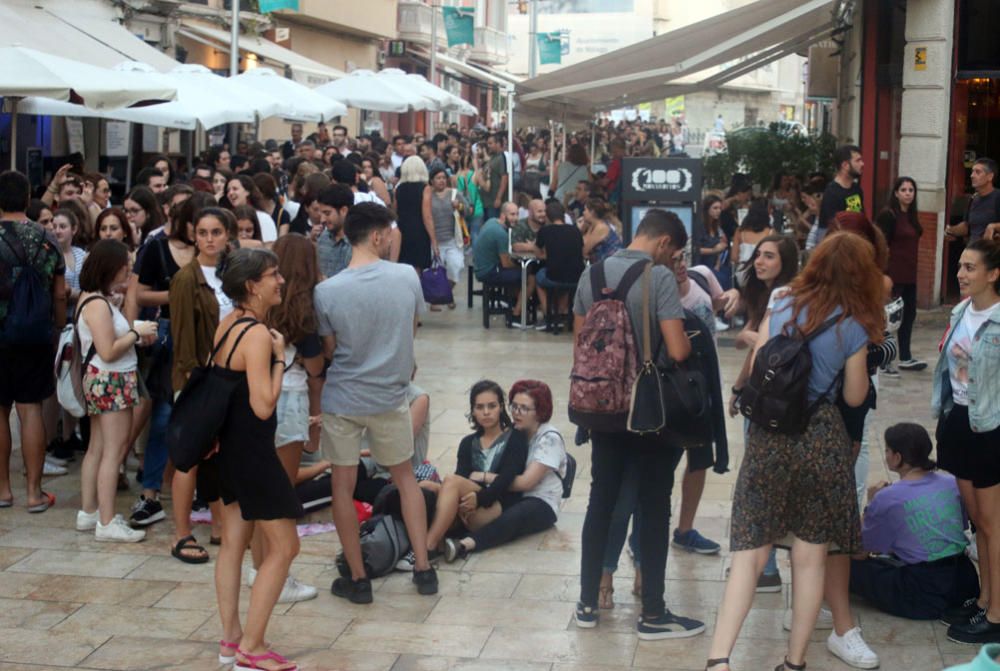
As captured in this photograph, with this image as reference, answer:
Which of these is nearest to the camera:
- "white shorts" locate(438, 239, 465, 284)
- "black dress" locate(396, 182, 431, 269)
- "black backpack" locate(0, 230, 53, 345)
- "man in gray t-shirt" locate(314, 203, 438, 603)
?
"man in gray t-shirt" locate(314, 203, 438, 603)

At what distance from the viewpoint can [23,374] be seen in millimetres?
7914

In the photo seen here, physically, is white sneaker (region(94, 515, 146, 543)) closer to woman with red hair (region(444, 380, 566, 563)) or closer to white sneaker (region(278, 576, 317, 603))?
white sneaker (region(278, 576, 317, 603))

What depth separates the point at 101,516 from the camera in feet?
24.6

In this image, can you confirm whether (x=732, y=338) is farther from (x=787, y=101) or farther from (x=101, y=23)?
(x=787, y=101)

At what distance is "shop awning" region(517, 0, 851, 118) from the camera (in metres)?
14.8

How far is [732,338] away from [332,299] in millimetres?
8392

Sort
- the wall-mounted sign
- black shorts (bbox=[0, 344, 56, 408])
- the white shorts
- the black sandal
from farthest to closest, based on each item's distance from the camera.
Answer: the white shorts
the wall-mounted sign
black shorts (bbox=[0, 344, 56, 408])
the black sandal

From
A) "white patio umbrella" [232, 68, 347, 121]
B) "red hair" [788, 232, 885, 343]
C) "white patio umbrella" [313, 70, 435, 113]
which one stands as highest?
"white patio umbrella" [313, 70, 435, 113]

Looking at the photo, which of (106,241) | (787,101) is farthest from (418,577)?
(787,101)

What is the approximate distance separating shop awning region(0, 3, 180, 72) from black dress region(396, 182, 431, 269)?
3.36m

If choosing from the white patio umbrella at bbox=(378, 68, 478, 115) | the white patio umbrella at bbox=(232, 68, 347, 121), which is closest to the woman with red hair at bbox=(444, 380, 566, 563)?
the white patio umbrella at bbox=(232, 68, 347, 121)

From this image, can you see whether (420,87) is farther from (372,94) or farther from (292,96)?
(292,96)

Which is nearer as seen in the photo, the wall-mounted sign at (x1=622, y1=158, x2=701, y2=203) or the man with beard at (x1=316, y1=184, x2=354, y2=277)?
the man with beard at (x1=316, y1=184, x2=354, y2=277)

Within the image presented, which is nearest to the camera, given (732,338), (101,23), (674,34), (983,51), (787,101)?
(732,338)
